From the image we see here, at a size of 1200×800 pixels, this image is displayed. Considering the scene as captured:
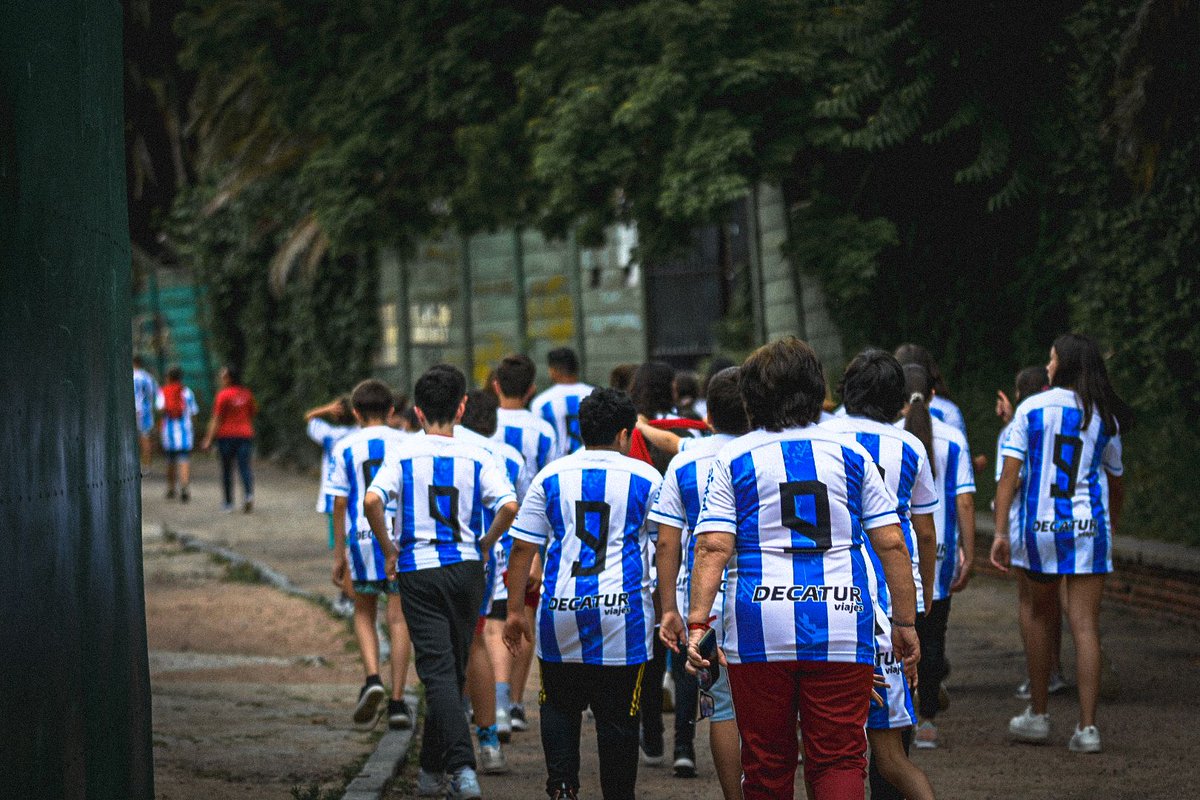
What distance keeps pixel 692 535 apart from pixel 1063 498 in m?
2.46

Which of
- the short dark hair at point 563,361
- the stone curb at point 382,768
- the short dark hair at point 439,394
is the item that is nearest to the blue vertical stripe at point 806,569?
the short dark hair at point 439,394

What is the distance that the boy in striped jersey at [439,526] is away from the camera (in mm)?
7352

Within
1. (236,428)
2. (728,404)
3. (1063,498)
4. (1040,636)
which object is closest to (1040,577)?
(1040,636)

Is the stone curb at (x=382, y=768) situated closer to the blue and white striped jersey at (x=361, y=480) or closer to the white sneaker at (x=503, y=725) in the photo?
the white sneaker at (x=503, y=725)

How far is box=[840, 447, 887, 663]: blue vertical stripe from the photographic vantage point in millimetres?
5117

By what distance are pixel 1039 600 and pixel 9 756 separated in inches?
217

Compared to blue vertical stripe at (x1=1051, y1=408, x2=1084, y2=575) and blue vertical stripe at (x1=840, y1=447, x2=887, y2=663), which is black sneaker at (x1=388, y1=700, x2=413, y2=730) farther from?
blue vertical stripe at (x1=840, y1=447, x2=887, y2=663)

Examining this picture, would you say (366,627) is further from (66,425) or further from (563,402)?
(66,425)

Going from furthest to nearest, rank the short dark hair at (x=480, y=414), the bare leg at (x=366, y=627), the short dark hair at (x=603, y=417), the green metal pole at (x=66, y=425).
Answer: the bare leg at (x=366, y=627) < the short dark hair at (x=480, y=414) < the short dark hair at (x=603, y=417) < the green metal pole at (x=66, y=425)

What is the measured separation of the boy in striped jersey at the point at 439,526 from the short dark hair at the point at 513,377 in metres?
2.23

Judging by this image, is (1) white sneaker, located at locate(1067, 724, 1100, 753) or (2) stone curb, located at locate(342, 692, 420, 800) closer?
(2) stone curb, located at locate(342, 692, 420, 800)

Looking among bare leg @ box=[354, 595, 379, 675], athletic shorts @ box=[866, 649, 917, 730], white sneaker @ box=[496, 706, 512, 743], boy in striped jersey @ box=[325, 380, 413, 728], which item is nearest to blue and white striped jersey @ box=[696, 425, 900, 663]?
athletic shorts @ box=[866, 649, 917, 730]

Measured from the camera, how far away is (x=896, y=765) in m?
5.80

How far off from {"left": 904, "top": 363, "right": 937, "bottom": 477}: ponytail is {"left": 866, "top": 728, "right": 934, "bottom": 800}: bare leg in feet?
6.44
